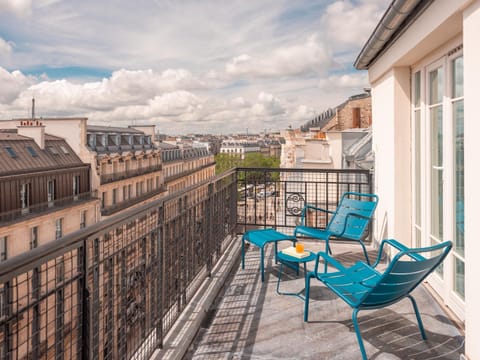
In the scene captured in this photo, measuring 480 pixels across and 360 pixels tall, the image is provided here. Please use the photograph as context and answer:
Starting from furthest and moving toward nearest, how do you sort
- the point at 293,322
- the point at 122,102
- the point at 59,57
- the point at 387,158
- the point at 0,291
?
the point at 59,57, the point at 122,102, the point at 387,158, the point at 293,322, the point at 0,291

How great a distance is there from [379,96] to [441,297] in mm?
2887

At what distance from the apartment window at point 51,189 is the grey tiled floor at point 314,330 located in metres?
21.4

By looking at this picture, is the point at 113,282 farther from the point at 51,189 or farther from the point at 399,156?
the point at 51,189

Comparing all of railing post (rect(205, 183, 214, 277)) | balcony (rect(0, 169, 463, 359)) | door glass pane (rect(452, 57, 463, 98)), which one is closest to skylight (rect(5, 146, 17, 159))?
balcony (rect(0, 169, 463, 359))

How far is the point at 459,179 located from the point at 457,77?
0.84m

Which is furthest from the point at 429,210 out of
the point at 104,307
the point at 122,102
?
the point at 122,102

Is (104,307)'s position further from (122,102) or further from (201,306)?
(122,102)

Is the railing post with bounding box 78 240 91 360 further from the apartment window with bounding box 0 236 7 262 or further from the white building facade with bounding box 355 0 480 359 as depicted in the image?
the apartment window with bounding box 0 236 7 262

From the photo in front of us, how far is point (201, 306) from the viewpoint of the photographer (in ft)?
10.8

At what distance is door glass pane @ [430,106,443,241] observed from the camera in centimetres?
348

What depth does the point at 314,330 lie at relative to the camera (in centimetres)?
301

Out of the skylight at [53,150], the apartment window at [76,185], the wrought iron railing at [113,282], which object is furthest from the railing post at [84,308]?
the apartment window at [76,185]

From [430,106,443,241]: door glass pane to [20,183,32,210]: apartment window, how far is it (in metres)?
21.0
